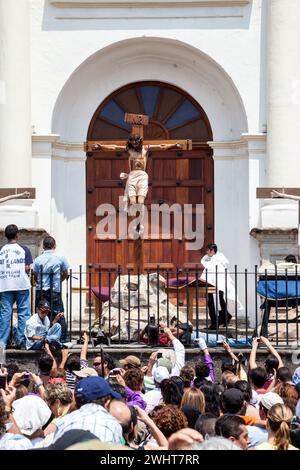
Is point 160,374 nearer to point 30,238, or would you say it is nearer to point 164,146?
point 164,146

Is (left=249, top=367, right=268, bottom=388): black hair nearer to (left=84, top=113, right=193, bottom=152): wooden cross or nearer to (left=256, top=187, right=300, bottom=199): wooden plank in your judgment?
(left=256, top=187, right=300, bottom=199): wooden plank

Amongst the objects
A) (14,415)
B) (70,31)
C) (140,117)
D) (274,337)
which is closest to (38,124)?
(70,31)

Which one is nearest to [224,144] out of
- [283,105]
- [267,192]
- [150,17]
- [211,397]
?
[283,105]

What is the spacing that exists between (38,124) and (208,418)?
36.8 feet

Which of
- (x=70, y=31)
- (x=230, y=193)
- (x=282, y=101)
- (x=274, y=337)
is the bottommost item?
(x=274, y=337)

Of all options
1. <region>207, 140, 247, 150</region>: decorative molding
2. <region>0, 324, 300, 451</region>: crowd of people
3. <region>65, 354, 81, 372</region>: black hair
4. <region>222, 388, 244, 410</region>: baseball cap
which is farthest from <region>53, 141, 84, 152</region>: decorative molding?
<region>222, 388, 244, 410</region>: baseball cap

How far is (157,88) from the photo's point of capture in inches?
787

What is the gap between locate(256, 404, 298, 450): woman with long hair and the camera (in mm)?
7883

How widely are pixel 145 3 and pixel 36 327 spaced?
22.9 ft

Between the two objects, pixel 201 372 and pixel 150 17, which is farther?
pixel 150 17

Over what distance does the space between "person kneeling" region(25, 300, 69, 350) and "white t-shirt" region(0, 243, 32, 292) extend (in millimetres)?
532
